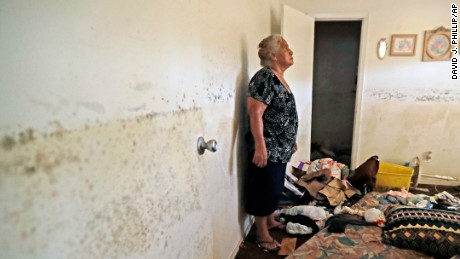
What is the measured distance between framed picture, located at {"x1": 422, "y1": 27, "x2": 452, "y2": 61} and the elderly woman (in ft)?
6.61

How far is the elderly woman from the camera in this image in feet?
5.48

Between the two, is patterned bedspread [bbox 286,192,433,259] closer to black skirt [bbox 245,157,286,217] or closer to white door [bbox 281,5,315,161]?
black skirt [bbox 245,157,286,217]

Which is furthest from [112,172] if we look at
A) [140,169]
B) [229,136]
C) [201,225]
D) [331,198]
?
[331,198]

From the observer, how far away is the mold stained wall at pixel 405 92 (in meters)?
2.88

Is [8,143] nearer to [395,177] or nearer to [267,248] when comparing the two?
[267,248]

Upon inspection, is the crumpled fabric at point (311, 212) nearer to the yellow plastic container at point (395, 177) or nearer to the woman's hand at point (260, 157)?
the woman's hand at point (260, 157)

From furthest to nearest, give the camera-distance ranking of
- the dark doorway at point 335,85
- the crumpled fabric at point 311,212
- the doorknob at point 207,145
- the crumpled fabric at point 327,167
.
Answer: the dark doorway at point 335,85
the crumpled fabric at point 327,167
the crumpled fabric at point 311,212
the doorknob at point 207,145

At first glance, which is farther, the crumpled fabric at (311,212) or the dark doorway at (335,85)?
the dark doorway at (335,85)

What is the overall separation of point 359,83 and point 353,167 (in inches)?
38.5

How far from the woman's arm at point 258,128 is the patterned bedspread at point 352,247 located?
54cm

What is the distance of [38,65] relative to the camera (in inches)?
17.5

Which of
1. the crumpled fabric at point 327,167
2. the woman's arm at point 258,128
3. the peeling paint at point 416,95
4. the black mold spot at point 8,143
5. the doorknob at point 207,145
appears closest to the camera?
the black mold spot at point 8,143

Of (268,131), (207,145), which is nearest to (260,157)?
(268,131)

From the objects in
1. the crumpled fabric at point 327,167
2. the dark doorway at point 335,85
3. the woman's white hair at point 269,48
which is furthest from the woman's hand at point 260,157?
the dark doorway at point 335,85
